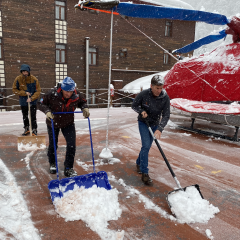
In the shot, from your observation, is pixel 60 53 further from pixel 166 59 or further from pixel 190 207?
pixel 190 207

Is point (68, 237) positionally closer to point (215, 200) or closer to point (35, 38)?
point (215, 200)

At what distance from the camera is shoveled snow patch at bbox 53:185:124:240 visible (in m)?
2.54

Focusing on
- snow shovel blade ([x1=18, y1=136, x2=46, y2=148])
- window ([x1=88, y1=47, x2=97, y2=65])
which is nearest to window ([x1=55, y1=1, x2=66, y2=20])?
window ([x1=88, y1=47, x2=97, y2=65])

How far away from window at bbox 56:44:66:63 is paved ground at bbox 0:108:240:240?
11.3m

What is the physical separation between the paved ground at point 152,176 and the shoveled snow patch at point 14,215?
0.30 ft

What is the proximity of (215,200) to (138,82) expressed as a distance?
57.9 ft

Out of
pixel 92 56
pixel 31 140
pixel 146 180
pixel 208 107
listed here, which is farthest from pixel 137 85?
pixel 146 180

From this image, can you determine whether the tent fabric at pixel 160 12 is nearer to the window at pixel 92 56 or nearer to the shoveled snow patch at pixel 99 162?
the shoveled snow patch at pixel 99 162

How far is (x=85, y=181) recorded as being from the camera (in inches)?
129

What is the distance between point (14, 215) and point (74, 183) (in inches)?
33.7

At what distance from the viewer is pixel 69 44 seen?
1753 centimetres

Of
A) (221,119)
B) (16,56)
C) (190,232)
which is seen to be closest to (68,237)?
(190,232)

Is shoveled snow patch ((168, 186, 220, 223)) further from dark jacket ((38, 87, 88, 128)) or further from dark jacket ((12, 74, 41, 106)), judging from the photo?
dark jacket ((12, 74, 41, 106))

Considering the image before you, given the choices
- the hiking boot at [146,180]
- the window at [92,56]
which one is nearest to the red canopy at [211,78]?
the hiking boot at [146,180]
